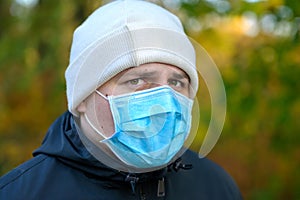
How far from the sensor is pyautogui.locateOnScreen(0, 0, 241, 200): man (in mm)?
2484

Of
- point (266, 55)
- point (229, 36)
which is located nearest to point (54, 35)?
point (229, 36)

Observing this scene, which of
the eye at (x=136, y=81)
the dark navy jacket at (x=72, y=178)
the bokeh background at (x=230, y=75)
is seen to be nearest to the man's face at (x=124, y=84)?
the eye at (x=136, y=81)

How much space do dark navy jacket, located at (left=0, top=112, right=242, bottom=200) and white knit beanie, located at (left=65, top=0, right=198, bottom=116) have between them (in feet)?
0.59

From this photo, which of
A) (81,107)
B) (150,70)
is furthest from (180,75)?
(81,107)

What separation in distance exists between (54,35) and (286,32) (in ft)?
9.98

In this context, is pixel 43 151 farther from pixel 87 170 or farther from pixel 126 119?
pixel 126 119

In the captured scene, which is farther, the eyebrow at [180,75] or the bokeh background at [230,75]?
the bokeh background at [230,75]

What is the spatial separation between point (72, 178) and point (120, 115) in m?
0.36

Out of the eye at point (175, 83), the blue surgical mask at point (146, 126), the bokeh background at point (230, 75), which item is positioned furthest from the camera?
the bokeh background at point (230, 75)

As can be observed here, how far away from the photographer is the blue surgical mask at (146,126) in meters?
2.46

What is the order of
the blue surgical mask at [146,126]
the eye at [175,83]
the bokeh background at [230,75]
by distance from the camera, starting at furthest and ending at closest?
the bokeh background at [230,75] < the eye at [175,83] < the blue surgical mask at [146,126]

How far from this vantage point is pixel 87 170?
256 cm

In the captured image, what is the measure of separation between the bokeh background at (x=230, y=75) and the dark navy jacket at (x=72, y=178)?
1928 millimetres

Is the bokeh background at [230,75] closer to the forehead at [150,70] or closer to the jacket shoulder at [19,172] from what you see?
the forehead at [150,70]
